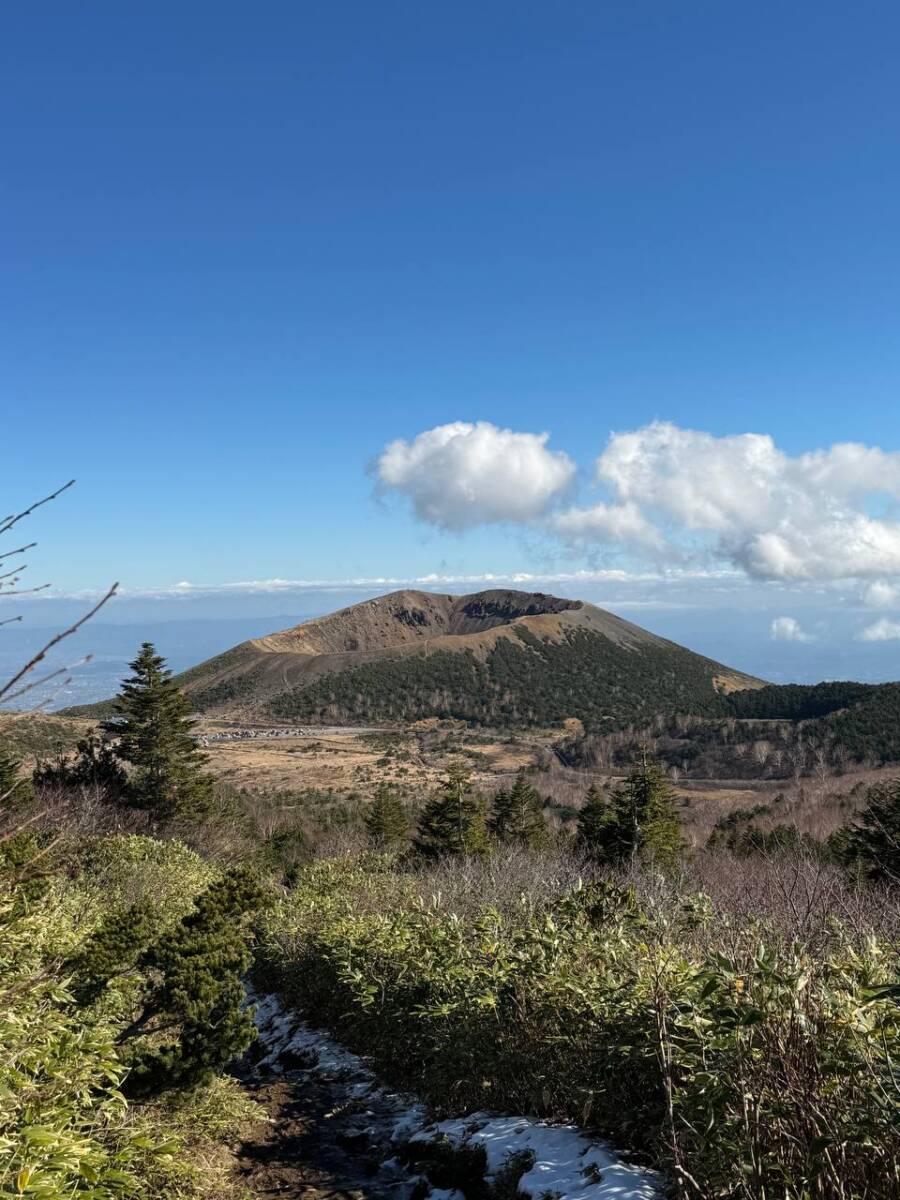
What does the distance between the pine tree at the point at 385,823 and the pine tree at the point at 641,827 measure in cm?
1248

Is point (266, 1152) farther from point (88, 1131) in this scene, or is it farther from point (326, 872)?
point (326, 872)

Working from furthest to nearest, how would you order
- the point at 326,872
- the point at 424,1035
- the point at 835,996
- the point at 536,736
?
the point at 536,736 < the point at 326,872 < the point at 424,1035 < the point at 835,996

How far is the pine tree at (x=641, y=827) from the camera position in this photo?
30.0 m

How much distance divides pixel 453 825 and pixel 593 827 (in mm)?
7452

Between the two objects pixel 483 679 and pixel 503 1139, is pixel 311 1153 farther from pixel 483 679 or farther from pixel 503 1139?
pixel 483 679

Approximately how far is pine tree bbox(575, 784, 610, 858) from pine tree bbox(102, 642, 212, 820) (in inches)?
761

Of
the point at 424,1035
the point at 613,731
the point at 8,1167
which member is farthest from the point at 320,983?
the point at 613,731

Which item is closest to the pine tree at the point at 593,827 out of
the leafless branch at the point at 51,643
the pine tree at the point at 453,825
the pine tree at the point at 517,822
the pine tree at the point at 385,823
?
the pine tree at the point at 517,822

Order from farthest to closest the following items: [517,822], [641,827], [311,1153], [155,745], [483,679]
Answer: [483,679] → [517,822] → [155,745] → [641,827] → [311,1153]

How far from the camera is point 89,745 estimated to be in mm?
34312

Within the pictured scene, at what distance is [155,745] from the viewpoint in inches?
1314

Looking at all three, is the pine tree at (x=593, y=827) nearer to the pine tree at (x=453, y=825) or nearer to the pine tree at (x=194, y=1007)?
the pine tree at (x=453, y=825)

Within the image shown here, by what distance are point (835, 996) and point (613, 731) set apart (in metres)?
115

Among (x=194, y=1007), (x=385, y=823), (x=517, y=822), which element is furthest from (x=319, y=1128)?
(x=517, y=822)
